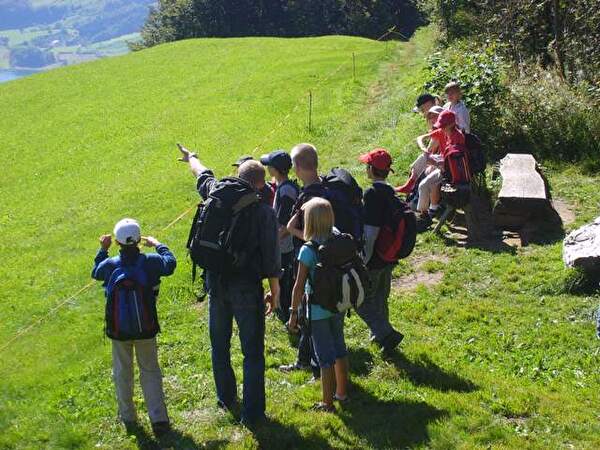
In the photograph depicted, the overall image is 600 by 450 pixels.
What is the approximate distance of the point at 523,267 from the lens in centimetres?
1094

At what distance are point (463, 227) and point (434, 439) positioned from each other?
6.80 metres

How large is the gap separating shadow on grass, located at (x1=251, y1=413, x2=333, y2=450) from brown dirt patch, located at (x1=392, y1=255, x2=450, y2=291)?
4302 mm

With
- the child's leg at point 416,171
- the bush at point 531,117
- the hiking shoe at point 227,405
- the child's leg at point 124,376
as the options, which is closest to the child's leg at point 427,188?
the child's leg at point 416,171

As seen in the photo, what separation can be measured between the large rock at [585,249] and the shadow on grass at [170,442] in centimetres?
562

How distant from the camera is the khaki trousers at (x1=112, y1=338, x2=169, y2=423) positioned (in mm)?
7145

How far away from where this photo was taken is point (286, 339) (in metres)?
9.49

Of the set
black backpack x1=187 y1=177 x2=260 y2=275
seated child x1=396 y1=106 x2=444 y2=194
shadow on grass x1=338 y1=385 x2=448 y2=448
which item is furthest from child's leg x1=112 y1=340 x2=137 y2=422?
seated child x1=396 y1=106 x2=444 y2=194

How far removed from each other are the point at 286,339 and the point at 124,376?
2.74 metres

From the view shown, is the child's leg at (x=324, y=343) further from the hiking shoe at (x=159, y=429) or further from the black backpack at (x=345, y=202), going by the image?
the hiking shoe at (x=159, y=429)

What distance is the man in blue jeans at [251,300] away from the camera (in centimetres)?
670

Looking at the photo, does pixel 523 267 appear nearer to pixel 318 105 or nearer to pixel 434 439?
pixel 434 439

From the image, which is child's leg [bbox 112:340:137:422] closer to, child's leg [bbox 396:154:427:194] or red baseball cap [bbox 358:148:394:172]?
red baseball cap [bbox 358:148:394:172]

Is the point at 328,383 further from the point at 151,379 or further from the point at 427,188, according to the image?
the point at 427,188

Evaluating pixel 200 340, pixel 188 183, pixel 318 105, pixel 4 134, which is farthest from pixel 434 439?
pixel 4 134
